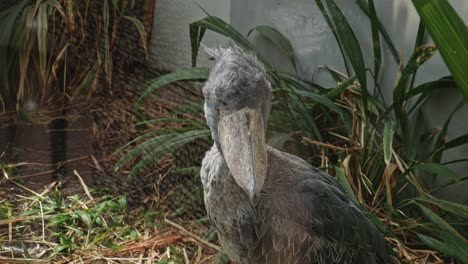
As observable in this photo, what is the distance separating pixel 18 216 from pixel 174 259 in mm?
346

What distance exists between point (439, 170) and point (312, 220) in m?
0.48

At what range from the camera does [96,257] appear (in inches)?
48.1

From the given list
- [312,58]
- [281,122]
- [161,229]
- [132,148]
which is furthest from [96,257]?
[312,58]

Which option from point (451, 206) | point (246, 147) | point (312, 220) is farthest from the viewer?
point (451, 206)

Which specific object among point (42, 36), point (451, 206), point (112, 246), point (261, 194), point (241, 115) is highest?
point (42, 36)

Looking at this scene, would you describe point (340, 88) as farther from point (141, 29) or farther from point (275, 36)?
point (141, 29)

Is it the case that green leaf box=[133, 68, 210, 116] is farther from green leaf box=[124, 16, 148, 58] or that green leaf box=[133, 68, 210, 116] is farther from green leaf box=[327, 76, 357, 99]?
green leaf box=[327, 76, 357, 99]

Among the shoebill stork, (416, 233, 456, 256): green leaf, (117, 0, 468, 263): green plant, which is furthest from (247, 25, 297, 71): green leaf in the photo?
(416, 233, 456, 256): green leaf

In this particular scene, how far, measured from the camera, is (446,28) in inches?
38.0

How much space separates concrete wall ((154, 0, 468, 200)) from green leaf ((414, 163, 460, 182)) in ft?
0.24

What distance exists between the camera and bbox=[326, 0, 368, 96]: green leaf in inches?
48.8

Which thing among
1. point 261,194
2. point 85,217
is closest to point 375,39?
point 261,194

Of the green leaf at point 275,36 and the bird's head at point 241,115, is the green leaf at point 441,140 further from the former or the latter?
the bird's head at point 241,115

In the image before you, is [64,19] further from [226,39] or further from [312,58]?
[312,58]
